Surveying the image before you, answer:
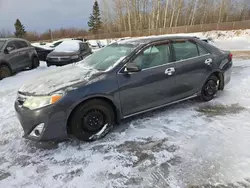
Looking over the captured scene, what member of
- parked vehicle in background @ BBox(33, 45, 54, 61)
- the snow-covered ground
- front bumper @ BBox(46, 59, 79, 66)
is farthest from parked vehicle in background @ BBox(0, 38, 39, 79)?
the snow-covered ground

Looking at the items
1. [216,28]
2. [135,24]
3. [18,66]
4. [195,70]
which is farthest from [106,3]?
[195,70]

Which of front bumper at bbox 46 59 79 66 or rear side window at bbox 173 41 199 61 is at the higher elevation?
rear side window at bbox 173 41 199 61

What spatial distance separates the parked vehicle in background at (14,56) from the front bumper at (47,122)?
639 cm

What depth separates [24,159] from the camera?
3.10 m

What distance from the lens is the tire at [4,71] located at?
28.2 feet

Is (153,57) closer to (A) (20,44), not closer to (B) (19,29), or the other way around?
(A) (20,44)

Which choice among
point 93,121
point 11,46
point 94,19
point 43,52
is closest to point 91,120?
point 93,121

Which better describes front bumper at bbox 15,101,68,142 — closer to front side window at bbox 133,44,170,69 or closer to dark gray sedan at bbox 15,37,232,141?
dark gray sedan at bbox 15,37,232,141

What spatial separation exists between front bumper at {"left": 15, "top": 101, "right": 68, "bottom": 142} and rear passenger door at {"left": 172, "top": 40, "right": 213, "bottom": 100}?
2192 millimetres

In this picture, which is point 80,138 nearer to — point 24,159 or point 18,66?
point 24,159

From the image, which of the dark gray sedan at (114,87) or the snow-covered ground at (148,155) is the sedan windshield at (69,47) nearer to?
the dark gray sedan at (114,87)

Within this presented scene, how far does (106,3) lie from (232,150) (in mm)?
48513

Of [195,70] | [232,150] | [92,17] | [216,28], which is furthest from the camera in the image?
[92,17]

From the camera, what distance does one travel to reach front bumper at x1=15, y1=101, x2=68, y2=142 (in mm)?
3094
